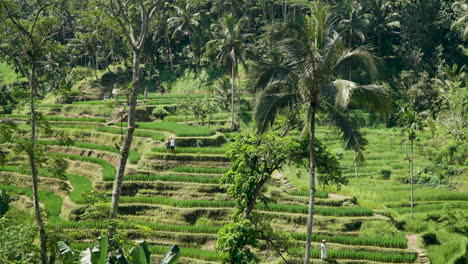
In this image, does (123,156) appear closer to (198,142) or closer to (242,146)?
(242,146)

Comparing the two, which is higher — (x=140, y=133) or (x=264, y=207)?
(x=140, y=133)

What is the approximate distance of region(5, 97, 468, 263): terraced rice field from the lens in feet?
89.9

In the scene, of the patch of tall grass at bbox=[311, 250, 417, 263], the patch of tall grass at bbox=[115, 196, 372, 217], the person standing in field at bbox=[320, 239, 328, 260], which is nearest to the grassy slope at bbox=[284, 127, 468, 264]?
the patch of tall grass at bbox=[311, 250, 417, 263]

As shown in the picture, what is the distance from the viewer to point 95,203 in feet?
57.3

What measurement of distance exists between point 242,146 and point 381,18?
45.1m

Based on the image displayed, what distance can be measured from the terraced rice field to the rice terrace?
0.31ft

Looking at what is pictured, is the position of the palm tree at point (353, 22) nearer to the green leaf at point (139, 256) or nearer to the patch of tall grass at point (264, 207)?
the patch of tall grass at point (264, 207)

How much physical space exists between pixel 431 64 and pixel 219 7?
25.6m

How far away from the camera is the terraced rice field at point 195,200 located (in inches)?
1079

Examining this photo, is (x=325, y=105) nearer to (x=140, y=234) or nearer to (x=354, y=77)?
(x=140, y=234)

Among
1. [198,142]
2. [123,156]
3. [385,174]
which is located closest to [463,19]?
[385,174]

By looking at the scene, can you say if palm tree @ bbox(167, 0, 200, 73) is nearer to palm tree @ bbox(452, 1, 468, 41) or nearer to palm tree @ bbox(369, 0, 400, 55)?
palm tree @ bbox(369, 0, 400, 55)

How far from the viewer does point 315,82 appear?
18469 mm

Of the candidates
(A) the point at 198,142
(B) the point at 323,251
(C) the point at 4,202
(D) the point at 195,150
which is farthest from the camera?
(A) the point at 198,142
